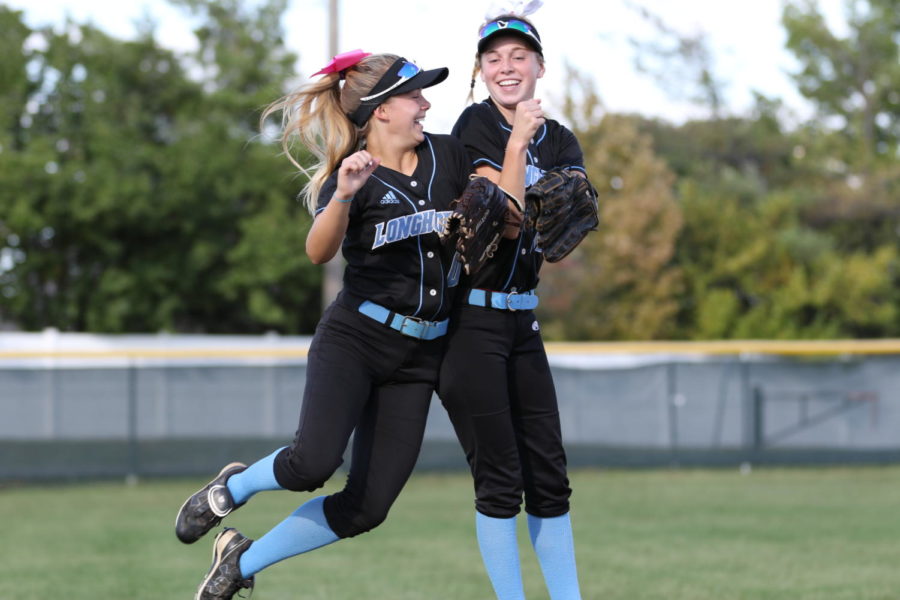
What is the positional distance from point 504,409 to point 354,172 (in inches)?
35.6

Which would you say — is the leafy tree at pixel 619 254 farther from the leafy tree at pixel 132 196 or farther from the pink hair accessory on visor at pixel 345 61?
the pink hair accessory on visor at pixel 345 61

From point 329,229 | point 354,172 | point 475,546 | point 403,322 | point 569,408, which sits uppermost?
point 354,172

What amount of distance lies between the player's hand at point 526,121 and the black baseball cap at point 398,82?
1.02ft

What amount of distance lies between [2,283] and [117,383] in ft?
39.4

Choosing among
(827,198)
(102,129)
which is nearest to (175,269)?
(102,129)

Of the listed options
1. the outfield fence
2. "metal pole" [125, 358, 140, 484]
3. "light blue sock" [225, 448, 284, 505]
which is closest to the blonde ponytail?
"light blue sock" [225, 448, 284, 505]

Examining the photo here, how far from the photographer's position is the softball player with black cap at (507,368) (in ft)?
11.3

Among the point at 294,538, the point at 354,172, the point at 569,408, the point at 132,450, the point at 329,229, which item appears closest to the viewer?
the point at 354,172

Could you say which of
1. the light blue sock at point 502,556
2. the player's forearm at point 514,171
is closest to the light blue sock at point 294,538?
the light blue sock at point 502,556

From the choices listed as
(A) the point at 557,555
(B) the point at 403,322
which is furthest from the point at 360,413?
(A) the point at 557,555

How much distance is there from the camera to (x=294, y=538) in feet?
11.7

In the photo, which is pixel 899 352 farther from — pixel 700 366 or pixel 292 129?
pixel 292 129

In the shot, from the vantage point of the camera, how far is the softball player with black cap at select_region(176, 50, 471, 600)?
3371 mm

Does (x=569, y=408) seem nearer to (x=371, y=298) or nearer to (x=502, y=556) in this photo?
(x=502, y=556)
